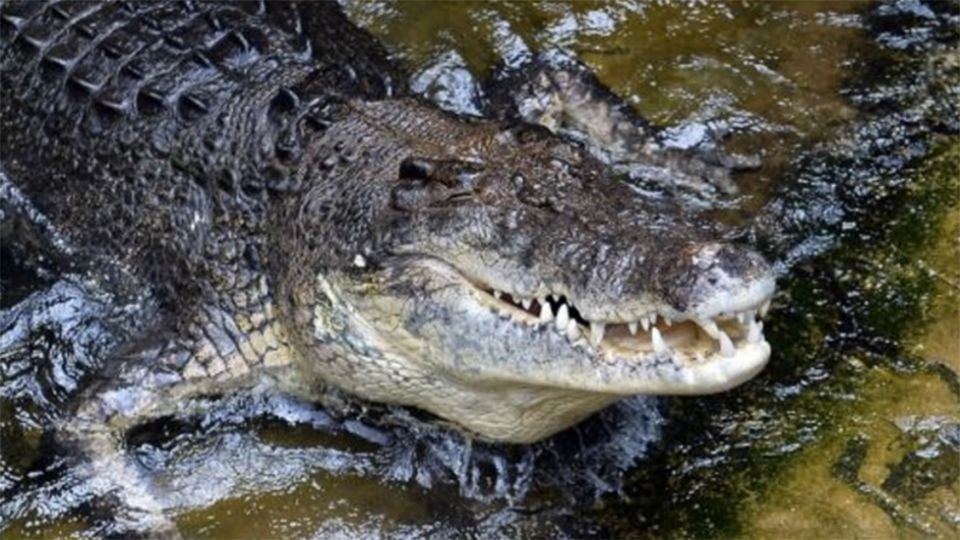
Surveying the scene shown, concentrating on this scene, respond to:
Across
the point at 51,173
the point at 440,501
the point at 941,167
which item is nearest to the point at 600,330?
the point at 440,501

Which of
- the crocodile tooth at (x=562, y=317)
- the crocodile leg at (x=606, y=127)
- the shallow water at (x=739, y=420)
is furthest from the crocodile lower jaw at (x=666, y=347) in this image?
the crocodile leg at (x=606, y=127)

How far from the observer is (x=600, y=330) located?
353 cm

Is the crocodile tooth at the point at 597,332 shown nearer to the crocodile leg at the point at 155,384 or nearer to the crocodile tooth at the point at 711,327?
the crocodile tooth at the point at 711,327

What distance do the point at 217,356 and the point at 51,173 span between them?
1.15 m

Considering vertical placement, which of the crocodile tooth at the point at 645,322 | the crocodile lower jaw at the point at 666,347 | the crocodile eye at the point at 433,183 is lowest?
the crocodile lower jaw at the point at 666,347

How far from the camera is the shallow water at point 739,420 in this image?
4.11 m

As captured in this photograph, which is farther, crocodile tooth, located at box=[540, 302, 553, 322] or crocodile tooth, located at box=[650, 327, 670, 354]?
crocodile tooth, located at box=[540, 302, 553, 322]

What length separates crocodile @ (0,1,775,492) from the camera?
11.5 feet

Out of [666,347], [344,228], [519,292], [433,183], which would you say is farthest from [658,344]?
[344,228]

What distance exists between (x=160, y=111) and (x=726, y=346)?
2410 mm

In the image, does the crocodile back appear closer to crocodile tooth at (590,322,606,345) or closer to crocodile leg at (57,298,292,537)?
crocodile leg at (57,298,292,537)

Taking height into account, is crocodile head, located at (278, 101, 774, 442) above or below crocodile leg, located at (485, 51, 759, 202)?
above

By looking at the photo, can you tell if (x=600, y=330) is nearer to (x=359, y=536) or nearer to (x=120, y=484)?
(x=359, y=536)

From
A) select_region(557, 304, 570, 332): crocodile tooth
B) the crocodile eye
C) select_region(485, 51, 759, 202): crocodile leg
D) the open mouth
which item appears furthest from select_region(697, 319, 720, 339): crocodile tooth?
select_region(485, 51, 759, 202): crocodile leg
